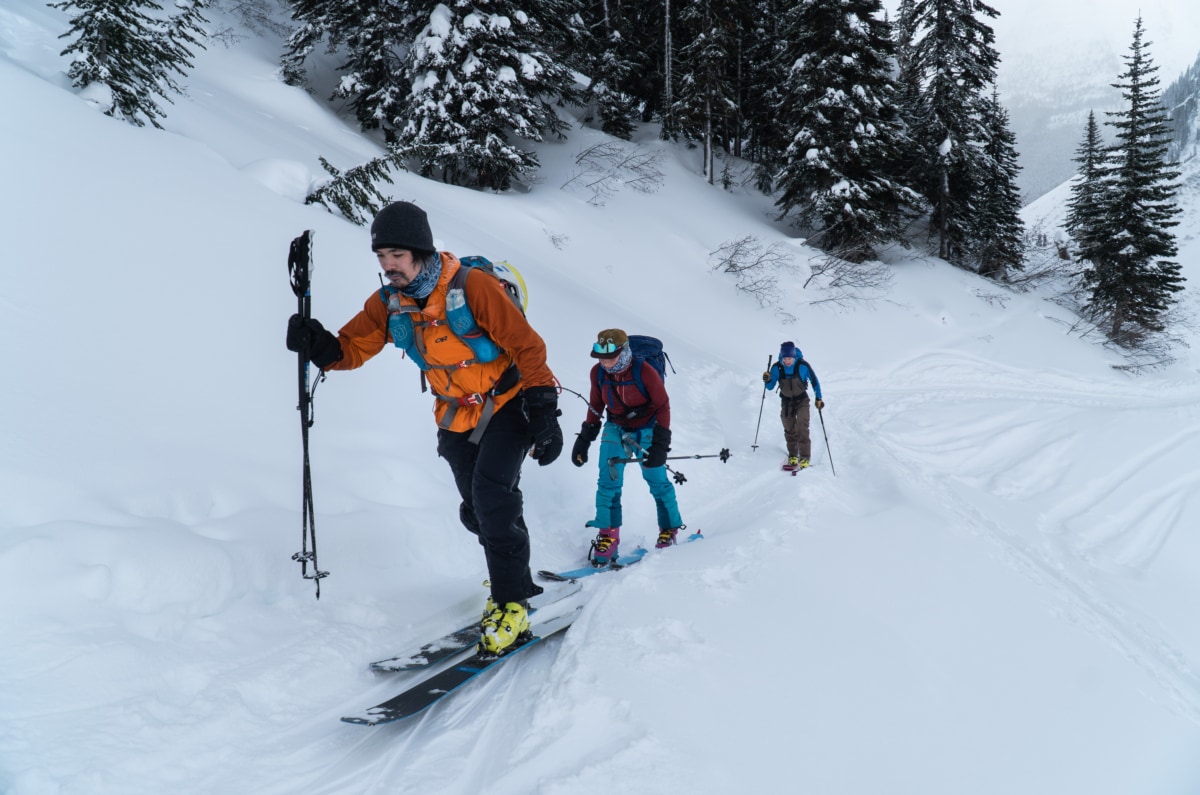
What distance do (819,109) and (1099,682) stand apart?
20.0 metres

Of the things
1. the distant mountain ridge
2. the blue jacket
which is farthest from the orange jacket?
the distant mountain ridge

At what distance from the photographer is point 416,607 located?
13.1 ft

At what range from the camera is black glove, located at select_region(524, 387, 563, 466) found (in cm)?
333

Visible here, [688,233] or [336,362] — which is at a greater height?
[688,233]

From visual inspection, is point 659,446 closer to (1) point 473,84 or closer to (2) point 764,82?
(1) point 473,84

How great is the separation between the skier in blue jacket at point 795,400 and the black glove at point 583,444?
4.89 m

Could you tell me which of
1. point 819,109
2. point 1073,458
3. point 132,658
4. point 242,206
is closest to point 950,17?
point 819,109

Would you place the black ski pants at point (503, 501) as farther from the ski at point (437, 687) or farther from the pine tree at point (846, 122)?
the pine tree at point (846, 122)

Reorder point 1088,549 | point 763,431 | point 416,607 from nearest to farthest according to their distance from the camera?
1. point 416,607
2. point 1088,549
3. point 763,431

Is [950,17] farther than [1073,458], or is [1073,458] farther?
[950,17]

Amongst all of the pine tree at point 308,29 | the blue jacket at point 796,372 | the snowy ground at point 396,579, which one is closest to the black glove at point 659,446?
the snowy ground at point 396,579

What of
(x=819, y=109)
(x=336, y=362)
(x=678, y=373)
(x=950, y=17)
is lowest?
(x=678, y=373)

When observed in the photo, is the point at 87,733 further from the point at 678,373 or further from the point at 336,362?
the point at 678,373

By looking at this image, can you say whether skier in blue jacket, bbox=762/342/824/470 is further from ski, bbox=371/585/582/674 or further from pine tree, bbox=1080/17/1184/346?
pine tree, bbox=1080/17/1184/346
